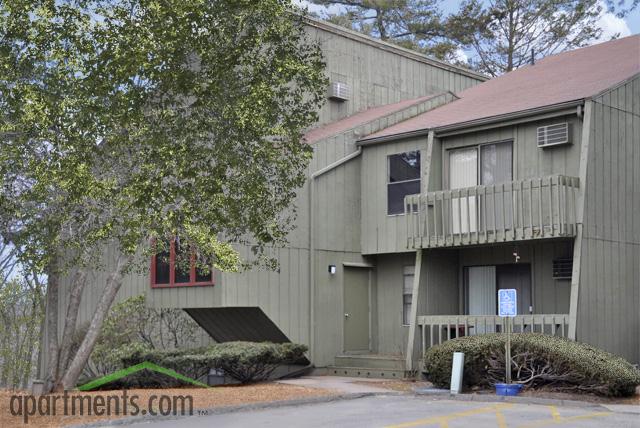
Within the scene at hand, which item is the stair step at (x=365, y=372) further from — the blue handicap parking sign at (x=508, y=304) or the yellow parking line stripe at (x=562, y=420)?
the yellow parking line stripe at (x=562, y=420)

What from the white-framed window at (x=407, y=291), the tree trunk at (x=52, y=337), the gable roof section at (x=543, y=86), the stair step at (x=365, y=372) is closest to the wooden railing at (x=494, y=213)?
the white-framed window at (x=407, y=291)

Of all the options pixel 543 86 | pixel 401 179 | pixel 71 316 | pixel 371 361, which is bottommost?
pixel 371 361

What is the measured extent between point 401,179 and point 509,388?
7.24 m

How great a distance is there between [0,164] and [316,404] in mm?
6410

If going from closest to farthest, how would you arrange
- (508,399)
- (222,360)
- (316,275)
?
1. (508,399)
2. (222,360)
3. (316,275)

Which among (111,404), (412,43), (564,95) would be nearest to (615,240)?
(564,95)

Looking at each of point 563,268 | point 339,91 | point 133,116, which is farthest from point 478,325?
point 133,116

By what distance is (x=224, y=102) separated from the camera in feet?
45.0

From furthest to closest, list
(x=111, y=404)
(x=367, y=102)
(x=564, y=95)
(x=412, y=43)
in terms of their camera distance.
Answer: (x=412, y=43), (x=367, y=102), (x=564, y=95), (x=111, y=404)

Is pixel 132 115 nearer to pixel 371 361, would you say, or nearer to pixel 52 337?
pixel 52 337

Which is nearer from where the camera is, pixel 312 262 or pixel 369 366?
pixel 369 366

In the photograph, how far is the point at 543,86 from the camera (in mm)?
21141

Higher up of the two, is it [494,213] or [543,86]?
[543,86]

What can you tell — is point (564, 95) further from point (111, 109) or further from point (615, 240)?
point (111, 109)
